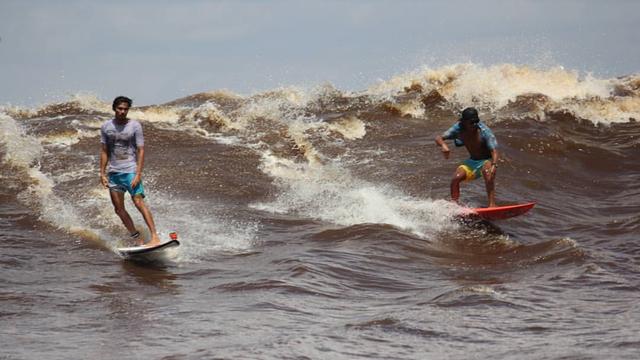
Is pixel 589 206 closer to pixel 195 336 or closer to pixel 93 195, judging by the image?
pixel 93 195

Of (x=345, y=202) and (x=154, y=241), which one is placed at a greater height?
(x=154, y=241)

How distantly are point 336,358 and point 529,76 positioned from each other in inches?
756

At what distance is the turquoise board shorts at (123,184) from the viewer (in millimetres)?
9391

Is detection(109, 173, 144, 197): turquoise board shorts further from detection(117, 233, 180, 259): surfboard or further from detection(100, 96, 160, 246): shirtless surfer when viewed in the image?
detection(117, 233, 180, 259): surfboard

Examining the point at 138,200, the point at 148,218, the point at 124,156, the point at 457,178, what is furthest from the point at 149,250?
the point at 457,178

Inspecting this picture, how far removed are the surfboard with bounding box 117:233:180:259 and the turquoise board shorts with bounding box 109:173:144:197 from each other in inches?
23.6

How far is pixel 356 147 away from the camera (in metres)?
16.8

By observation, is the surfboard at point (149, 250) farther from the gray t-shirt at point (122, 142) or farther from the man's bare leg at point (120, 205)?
the gray t-shirt at point (122, 142)

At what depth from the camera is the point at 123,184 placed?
946 centimetres

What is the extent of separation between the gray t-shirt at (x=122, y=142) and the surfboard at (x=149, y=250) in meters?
0.85

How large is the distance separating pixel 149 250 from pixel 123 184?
835 millimetres

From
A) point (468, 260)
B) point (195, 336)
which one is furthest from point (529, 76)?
point (195, 336)

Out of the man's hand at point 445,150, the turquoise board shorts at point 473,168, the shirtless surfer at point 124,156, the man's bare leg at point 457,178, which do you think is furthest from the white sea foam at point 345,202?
the shirtless surfer at point 124,156

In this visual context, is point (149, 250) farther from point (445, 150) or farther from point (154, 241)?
point (445, 150)
